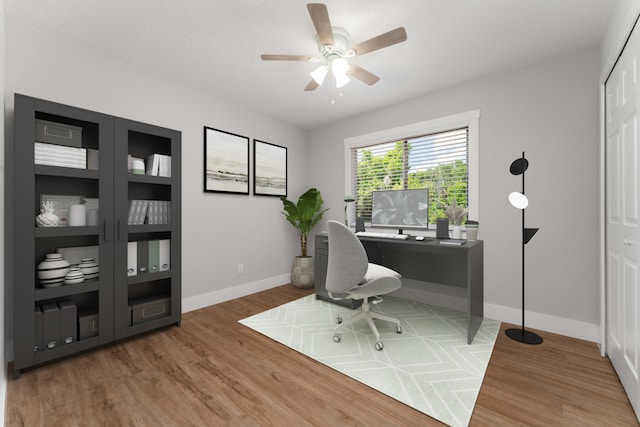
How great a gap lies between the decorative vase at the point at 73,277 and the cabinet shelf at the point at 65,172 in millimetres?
694

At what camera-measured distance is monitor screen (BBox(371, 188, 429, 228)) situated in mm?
2725

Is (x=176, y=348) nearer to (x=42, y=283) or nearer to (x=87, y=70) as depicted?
(x=42, y=283)

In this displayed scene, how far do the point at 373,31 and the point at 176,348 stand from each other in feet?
9.41

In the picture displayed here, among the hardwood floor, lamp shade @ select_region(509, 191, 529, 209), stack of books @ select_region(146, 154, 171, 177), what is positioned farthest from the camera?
stack of books @ select_region(146, 154, 171, 177)

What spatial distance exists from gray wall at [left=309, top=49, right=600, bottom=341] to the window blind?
254 mm

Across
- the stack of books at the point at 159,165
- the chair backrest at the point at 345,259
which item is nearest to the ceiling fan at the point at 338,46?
the chair backrest at the point at 345,259

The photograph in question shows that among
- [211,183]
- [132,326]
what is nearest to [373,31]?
[211,183]

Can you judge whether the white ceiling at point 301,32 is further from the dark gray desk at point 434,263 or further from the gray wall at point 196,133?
the dark gray desk at point 434,263

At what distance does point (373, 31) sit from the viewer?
2.03 meters

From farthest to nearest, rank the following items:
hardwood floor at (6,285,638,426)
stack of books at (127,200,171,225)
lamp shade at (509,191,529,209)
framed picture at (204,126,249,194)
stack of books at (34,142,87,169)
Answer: framed picture at (204,126,249,194) → stack of books at (127,200,171,225) → lamp shade at (509,191,529,209) → stack of books at (34,142,87,169) → hardwood floor at (6,285,638,426)

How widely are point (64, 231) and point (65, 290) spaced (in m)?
0.42

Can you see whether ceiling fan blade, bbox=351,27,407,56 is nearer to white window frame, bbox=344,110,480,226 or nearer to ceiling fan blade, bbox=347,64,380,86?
ceiling fan blade, bbox=347,64,380,86

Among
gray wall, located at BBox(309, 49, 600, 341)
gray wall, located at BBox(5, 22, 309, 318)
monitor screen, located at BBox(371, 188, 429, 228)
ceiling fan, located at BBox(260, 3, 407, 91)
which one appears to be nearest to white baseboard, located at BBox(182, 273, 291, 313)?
gray wall, located at BBox(5, 22, 309, 318)

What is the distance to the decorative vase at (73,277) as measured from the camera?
1.97 metres
